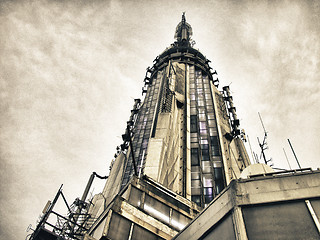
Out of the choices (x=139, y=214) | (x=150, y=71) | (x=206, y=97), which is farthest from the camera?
(x=150, y=71)

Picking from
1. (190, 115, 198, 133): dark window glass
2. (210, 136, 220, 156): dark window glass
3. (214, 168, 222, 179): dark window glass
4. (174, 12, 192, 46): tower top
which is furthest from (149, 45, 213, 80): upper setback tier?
(214, 168, 222, 179): dark window glass

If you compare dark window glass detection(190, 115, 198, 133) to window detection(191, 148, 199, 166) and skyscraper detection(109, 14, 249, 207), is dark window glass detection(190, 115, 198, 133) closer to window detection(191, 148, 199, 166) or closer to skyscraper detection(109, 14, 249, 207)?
skyscraper detection(109, 14, 249, 207)

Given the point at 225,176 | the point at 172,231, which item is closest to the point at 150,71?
the point at 225,176

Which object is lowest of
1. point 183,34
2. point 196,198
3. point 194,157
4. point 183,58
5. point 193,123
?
point 196,198

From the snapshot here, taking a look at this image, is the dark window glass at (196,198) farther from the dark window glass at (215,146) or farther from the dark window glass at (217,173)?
the dark window glass at (215,146)

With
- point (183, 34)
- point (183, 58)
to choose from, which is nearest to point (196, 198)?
point (183, 58)

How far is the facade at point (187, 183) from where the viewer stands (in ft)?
38.1

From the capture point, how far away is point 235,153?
5056cm

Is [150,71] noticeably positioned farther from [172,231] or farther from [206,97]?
[172,231]

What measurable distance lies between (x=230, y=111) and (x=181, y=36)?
38773 millimetres

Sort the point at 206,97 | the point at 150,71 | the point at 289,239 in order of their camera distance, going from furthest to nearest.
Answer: the point at 150,71 → the point at 206,97 → the point at 289,239

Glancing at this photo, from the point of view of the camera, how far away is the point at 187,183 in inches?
1606

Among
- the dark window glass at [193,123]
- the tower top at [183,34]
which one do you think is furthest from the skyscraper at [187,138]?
the tower top at [183,34]

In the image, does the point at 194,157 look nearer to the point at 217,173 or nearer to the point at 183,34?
the point at 217,173
